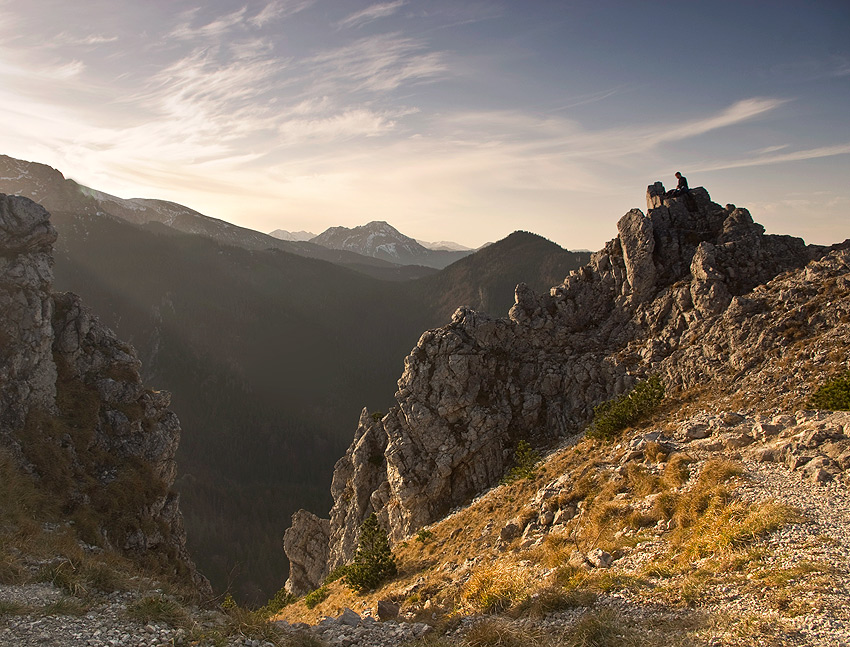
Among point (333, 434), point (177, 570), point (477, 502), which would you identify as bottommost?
point (333, 434)

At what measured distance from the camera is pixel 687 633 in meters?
10.1

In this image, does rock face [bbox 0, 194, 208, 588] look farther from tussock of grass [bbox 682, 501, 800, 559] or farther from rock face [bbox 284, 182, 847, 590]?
tussock of grass [bbox 682, 501, 800, 559]

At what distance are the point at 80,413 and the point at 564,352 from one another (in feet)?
123

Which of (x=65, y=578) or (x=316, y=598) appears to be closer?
(x=65, y=578)

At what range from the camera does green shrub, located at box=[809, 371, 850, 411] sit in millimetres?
19250

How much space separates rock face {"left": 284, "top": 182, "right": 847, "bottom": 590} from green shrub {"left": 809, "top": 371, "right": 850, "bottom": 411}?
9274 mm

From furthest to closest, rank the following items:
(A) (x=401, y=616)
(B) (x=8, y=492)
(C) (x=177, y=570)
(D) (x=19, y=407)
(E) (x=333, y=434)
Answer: (E) (x=333, y=434) < (C) (x=177, y=570) < (D) (x=19, y=407) < (B) (x=8, y=492) < (A) (x=401, y=616)

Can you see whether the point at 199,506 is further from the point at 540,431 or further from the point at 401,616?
the point at 401,616

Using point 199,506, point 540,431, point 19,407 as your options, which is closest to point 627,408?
point 540,431

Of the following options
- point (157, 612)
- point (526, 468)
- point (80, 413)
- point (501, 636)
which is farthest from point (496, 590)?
point (80, 413)

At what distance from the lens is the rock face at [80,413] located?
30.2 metres

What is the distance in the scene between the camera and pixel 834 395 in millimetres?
19703

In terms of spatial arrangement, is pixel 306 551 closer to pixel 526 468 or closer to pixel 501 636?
pixel 526 468

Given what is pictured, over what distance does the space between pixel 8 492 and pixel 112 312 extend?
189970 millimetres
